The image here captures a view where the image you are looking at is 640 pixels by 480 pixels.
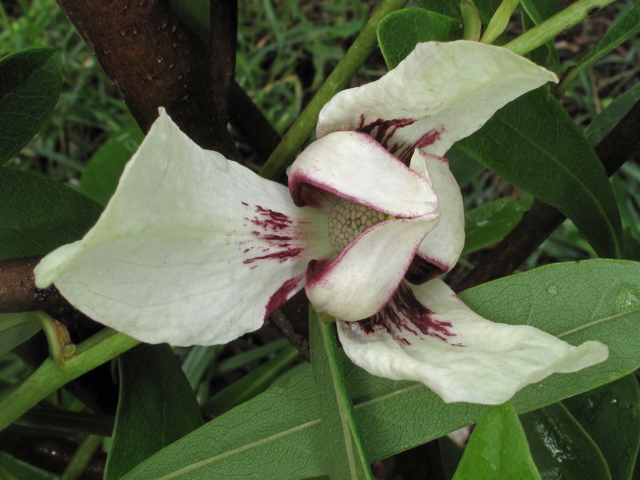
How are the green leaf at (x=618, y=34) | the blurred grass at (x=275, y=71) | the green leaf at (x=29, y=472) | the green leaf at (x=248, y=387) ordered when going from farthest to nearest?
the blurred grass at (x=275, y=71), the green leaf at (x=248, y=387), the green leaf at (x=29, y=472), the green leaf at (x=618, y=34)

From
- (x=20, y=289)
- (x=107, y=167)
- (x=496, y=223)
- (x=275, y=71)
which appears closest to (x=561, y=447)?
(x=496, y=223)

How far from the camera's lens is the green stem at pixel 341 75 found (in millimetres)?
511

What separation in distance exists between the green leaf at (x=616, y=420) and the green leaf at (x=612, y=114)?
28 centimetres

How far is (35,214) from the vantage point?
24.0 inches

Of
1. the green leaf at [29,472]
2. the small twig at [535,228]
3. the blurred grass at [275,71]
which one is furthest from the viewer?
the blurred grass at [275,71]

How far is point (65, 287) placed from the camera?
37cm

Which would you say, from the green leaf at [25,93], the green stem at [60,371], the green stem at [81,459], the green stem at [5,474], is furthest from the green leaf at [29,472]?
the green leaf at [25,93]

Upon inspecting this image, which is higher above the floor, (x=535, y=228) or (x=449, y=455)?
(x=535, y=228)

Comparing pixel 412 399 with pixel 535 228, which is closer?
pixel 412 399

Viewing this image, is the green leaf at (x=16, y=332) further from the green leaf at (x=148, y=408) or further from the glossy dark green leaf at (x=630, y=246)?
the glossy dark green leaf at (x=630, y=246)

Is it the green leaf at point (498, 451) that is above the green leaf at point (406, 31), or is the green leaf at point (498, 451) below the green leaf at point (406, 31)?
below

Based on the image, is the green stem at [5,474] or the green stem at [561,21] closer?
the green stem at [561,21]

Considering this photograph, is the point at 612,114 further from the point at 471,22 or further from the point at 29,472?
the point at 29,472

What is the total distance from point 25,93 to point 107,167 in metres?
0.41
